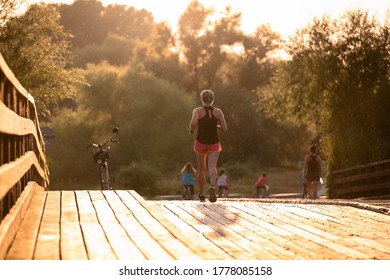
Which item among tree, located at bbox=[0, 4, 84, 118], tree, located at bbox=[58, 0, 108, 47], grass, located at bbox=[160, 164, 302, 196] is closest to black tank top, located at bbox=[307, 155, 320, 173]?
tree, located at bbox=[0, 4, 84, 118]

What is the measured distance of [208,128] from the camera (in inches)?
500

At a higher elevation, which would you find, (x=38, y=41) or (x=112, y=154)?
(x=38, y=41)

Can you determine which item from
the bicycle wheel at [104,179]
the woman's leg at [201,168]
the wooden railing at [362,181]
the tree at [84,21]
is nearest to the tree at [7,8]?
the wooden railing at [362,181]

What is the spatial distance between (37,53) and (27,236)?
98.2 feet

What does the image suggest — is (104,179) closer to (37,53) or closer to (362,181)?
(362,181)

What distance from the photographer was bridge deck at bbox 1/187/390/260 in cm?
660

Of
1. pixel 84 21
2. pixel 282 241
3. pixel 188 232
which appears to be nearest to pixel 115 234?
pixel 188 232

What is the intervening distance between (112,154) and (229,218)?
42254mm

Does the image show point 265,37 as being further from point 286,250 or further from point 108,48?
point 286,250

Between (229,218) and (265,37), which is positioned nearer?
(229,218)

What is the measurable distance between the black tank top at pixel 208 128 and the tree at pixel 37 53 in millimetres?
22764

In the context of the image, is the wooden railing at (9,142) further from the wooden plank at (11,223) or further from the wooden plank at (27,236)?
the wooden plank at (27,236)

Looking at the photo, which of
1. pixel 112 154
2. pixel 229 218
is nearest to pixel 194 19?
pixel 112 154

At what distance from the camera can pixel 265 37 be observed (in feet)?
211
